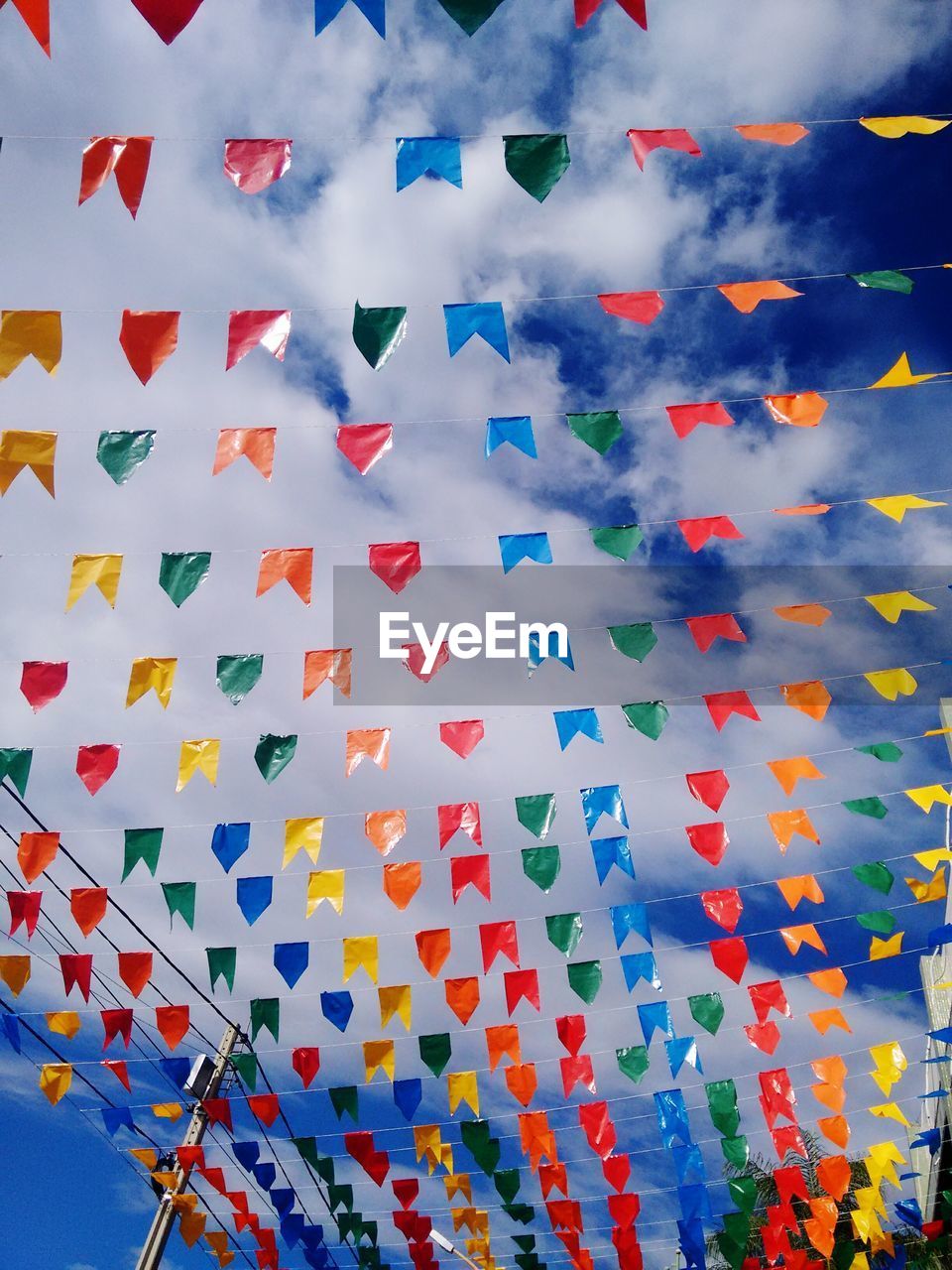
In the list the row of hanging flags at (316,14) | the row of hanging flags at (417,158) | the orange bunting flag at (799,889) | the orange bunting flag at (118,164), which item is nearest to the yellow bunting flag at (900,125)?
the row of hanging flags at (417,158)

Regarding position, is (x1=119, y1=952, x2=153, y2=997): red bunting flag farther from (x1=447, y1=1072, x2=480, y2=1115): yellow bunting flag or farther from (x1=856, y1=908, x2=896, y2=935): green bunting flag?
(x1=856, y1=908, x2=896, y2=935): green bunting flag

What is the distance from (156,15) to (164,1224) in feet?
36.2

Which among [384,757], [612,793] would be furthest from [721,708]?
[384,757]

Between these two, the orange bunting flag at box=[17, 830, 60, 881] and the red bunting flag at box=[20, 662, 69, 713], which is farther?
the orange bunting flag at box=[17, 830, 60, 881]

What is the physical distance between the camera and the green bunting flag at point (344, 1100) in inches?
305

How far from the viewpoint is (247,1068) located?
25.6 ft

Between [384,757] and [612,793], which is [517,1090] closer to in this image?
[612,793]

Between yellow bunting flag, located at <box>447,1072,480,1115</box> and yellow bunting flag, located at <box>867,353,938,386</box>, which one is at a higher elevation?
yellow bunting flag, located at <box>867,353,938,386</box>

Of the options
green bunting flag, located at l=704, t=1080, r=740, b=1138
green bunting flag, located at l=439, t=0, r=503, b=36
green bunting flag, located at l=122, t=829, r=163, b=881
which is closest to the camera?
green bunting flag, located at l=439, t=0, r=503, b=36

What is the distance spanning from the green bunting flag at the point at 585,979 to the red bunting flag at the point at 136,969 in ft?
11.5

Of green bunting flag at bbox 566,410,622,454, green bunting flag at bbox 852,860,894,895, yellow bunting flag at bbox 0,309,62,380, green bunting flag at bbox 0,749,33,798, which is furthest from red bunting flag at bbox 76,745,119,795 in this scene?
green bunting flag at bbox 852,860,894,895

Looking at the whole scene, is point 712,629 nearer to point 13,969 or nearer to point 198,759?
point 198,759

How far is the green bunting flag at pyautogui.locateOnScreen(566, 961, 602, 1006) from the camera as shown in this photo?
7305 mm

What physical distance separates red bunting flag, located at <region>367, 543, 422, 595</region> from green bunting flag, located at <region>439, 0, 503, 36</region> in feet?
10.7
